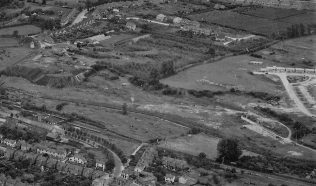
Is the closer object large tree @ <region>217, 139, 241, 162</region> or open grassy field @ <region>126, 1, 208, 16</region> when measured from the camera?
large tree @ <region>217, 139, 241, 162</region>

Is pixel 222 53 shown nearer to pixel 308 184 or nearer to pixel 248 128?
pixel 248 128

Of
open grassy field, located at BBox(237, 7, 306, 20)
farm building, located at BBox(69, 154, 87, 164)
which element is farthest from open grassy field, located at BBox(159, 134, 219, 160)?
open grassy field, located at BBox(237, 7, 306, 20)

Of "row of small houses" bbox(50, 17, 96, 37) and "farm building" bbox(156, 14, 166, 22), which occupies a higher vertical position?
"farm building" bbox(156, 14, 166, 22)

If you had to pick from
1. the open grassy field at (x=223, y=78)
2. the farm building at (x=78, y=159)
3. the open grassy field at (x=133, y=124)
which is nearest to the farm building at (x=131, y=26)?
the open grassy field at (x=223, y=78)

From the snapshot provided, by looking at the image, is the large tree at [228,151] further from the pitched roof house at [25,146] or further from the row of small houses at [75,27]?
the row of small houses at [75,27]

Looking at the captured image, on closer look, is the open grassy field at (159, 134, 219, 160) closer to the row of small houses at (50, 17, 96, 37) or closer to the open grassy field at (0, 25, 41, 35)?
the row of small houses at (50, 17, 96, 37)

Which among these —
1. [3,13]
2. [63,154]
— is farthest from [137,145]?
[3,13]
